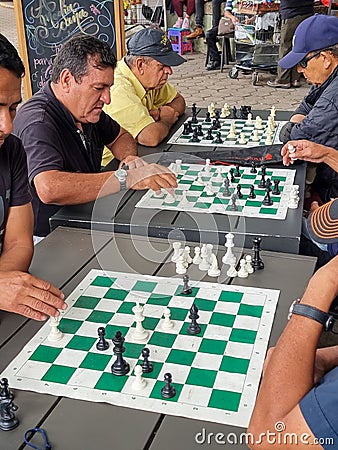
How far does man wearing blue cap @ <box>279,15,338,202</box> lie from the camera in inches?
118

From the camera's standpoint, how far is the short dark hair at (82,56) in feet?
8.51

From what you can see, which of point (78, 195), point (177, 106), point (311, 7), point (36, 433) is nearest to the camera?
point (36, 433)

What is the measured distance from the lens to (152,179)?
2602 mm

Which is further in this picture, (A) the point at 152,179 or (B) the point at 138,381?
(A) the point at 152,179

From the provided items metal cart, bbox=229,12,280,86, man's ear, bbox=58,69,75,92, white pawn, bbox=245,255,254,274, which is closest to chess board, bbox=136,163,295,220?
white pawn, bbox=245,255,254,274

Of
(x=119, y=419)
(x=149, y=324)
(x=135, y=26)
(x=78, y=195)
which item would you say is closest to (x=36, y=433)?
(x=119, y=419)

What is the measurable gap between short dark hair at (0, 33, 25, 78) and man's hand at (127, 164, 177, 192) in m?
0.98

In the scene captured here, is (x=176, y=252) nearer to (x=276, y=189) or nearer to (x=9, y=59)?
(x=276, y=189)

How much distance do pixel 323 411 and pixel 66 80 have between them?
1998 mm

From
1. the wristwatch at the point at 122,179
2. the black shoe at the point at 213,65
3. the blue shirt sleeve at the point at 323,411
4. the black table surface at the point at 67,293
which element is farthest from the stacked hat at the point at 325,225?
the black shoe at the point at 213,65

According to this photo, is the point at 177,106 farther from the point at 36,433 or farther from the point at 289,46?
the point at 289,46

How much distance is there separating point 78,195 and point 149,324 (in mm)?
945

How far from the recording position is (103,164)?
3404 mm

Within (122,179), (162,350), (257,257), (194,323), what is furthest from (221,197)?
(162,350)
